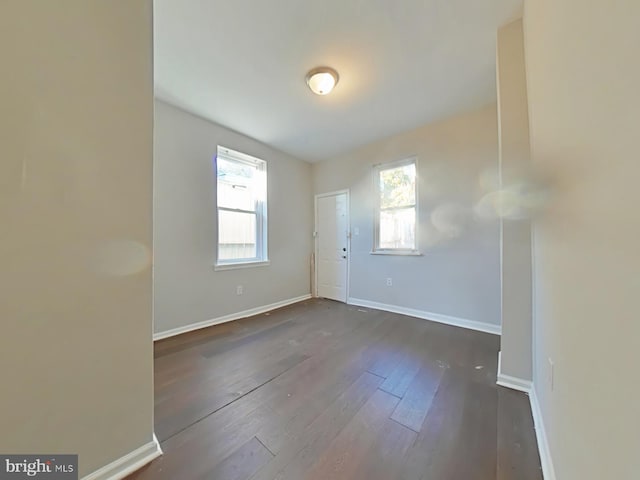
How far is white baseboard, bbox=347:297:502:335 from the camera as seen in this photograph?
2.84 metres

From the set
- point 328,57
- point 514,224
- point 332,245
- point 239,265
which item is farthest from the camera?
point 332,245

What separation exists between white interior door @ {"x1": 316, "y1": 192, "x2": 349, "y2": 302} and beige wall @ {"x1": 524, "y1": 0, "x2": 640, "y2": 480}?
10.3ft

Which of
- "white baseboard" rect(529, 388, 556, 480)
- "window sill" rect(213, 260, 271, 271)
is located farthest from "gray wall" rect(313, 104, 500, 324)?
"window sill" rect(213, 260, 271, 271)

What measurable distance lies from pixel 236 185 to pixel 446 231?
301 centimetres

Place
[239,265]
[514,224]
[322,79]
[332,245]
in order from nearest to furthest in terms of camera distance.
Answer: [514,224] → [322,79] → [239,265] → [332,245]

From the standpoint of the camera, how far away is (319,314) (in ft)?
11.7

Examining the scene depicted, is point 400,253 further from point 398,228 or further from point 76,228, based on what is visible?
point 76,228

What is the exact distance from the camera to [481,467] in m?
1.16

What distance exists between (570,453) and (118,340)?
1840 mm

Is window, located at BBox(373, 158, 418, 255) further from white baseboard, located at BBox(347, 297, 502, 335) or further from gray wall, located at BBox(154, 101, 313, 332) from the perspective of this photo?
gray wall, located at BBox(154, 101, 313, 332)

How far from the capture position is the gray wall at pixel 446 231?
113 inches

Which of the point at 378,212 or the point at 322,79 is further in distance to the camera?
the point at 378,212

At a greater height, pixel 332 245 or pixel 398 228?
pixel 398 228

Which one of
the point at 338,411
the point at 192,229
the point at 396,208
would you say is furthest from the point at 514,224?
the point at 192,229
